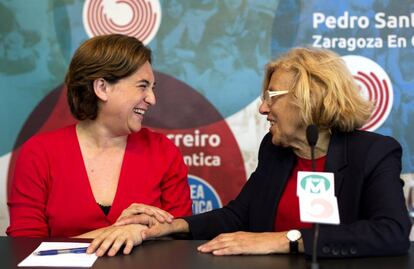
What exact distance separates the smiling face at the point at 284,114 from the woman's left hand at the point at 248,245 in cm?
56

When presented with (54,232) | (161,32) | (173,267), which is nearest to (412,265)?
(173,267)

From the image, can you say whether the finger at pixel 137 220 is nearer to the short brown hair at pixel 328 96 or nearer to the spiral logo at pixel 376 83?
the short brown hair at pixel 328 96

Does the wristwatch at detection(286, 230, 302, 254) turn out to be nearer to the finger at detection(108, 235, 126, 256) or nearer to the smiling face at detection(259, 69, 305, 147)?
the finger at detection(108, 235, 126, 256)

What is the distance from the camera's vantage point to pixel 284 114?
201cm

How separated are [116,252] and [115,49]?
3.04 feet

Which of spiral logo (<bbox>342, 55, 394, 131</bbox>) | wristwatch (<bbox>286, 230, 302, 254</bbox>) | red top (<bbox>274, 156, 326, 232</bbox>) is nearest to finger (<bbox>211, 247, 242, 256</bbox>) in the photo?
wristwatch (<bbox>286, 230, 302, 254</bbox>)

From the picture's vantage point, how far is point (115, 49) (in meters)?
2.17

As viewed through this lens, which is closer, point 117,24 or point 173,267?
point 173,267

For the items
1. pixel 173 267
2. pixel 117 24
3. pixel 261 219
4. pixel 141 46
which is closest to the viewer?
pixel 173 267

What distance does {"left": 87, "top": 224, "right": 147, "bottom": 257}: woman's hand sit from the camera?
1520 millimetres

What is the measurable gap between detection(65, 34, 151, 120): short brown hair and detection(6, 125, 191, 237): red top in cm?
18

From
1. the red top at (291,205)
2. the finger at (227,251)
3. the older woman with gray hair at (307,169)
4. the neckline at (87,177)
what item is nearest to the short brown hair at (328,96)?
the older woman with gray hair at (307,169)

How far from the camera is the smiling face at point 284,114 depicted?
6.54 ft

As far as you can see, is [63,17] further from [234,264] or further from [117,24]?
[234,264]
